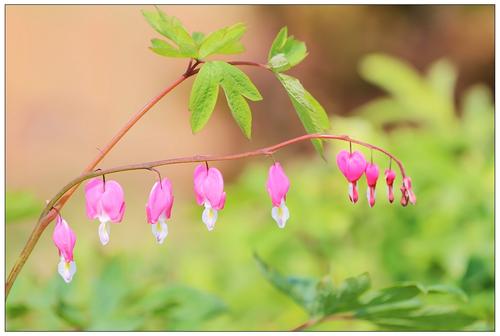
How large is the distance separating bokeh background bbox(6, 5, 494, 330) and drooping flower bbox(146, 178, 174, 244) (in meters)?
0.67

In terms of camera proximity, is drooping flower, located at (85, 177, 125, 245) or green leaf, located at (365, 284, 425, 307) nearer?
drooping flower, located at (85, 177, 125, 245)

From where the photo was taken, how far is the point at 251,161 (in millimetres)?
4781

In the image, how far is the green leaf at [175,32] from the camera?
3.31 feet

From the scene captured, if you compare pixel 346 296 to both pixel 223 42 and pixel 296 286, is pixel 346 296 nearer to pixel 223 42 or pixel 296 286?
pixel 296 286

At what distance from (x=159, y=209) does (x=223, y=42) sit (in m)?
0.22

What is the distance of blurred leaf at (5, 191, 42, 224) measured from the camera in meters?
1.72

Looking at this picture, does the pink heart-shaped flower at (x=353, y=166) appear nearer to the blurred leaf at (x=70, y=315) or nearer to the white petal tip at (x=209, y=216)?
the white petal tip at (x=209, y=216)

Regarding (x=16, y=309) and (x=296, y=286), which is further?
(x=16, y=309)

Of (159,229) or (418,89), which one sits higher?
(418,89)

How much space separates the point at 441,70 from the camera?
3.03 metres

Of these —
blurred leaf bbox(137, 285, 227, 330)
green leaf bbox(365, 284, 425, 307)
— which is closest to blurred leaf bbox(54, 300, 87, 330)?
blurred leaf bbox(137, 285, 227, 330)

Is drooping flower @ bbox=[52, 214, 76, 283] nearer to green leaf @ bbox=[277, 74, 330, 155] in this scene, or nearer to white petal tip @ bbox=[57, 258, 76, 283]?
white petal tip @ bbox=[57, 258, 76, 283]

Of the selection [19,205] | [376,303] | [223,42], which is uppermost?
[223,42]

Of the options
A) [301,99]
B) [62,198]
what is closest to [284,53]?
[301,99]
